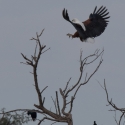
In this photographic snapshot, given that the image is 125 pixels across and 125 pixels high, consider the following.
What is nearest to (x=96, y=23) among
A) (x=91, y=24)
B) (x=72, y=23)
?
(x=91, y=24)

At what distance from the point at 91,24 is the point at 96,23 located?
0.55 feet

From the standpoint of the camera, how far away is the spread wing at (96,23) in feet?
31.5

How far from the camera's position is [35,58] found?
24.1 ft

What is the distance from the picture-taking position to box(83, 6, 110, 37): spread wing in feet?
31.5

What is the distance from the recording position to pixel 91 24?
32.7ft

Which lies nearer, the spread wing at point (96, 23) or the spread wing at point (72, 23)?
the spread wing at point (72, 23)

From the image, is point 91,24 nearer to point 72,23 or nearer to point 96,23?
point 96,23

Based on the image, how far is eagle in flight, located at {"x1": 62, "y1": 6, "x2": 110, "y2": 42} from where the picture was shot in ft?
30.0

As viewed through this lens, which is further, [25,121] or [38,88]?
[25,121]

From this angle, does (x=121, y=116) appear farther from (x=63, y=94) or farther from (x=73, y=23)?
(x=73, y=23)

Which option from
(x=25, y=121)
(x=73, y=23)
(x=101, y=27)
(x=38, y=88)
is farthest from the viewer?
(x=25, y=121)

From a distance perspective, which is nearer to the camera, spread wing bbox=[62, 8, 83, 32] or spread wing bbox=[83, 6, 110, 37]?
spread wing bbox=[62, 8, 83, 32]

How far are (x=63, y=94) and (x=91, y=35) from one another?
1.76 meters

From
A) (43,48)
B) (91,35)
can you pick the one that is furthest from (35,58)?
(91,35)
